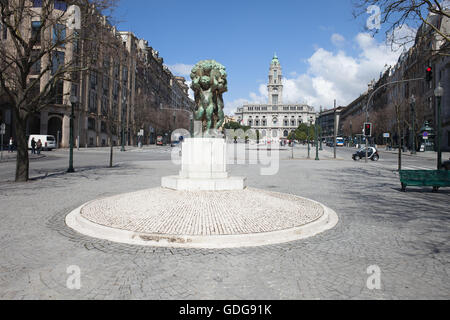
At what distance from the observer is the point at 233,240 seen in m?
4.70

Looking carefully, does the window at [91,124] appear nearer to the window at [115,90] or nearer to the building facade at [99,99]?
the building facade at [99,99]

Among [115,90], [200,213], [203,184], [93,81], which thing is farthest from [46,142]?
[200,213]

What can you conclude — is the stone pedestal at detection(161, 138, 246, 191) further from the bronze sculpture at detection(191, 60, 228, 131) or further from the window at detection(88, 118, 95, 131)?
the window at detection(88, 118, 95, 131)

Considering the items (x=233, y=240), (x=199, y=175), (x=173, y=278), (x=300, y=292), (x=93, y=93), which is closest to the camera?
(x=300, y=292)

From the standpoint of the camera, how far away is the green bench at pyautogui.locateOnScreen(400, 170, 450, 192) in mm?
10320

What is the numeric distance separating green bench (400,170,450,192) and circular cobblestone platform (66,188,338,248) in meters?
5.39

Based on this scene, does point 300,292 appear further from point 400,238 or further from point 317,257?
point 400,238

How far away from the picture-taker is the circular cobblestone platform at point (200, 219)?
4754 mm

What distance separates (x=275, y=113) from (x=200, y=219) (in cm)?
16614

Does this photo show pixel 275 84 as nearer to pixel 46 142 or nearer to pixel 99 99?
pixel 99 99

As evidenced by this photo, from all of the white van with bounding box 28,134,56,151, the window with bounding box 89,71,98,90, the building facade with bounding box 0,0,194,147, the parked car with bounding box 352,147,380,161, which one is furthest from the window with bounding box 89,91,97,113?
the parked car with bounding box 352,147,380,161

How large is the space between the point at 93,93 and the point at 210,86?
44247mm
